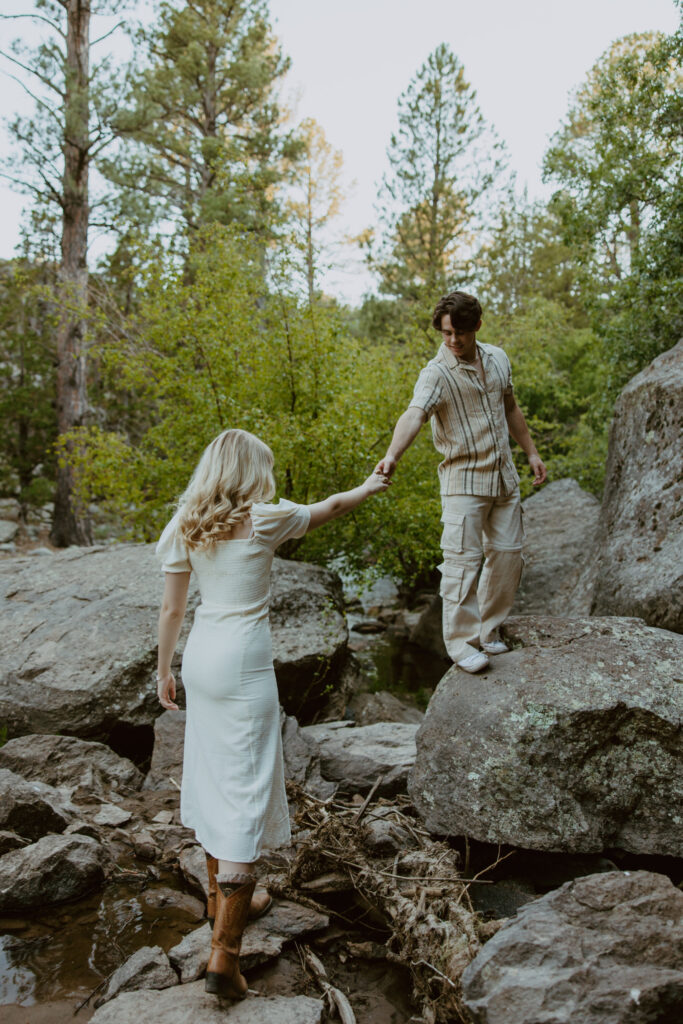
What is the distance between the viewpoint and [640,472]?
555cm

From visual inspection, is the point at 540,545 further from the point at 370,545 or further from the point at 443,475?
the point at 443,475

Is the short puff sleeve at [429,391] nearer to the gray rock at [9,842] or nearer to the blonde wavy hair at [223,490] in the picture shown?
the blonde wavy hair at [223,490]

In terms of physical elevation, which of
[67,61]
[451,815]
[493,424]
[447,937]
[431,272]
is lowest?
[447,937]

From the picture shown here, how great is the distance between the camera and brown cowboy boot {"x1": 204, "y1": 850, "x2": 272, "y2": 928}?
316 cm

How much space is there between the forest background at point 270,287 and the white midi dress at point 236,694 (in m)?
4.11

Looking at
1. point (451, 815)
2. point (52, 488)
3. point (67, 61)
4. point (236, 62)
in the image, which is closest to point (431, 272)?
point (236, 62)

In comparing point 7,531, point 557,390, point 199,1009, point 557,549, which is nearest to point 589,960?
point 199,1009

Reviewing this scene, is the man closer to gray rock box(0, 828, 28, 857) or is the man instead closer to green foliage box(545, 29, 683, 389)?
gray rock box(0, 828, 28, 857)

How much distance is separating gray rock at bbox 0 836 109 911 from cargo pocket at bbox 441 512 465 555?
2.49 meters

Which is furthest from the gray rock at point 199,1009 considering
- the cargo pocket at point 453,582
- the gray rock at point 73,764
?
the gray rock at point 73,764

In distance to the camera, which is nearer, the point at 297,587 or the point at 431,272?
the point at 297,587

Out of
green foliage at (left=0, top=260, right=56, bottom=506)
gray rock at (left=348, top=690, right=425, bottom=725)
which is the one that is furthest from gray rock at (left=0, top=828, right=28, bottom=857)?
green foliage at (left=0, top=260, right=56, bottom=506)

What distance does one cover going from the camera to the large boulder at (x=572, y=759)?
351 cm

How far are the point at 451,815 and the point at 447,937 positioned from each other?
26.3 inches
